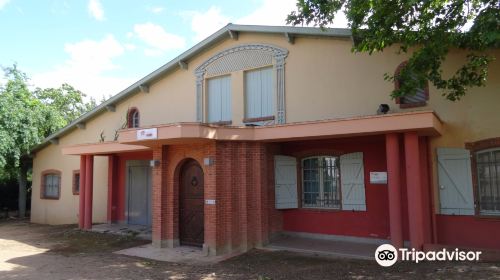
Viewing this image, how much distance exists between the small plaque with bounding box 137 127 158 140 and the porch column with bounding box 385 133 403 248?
5485mm

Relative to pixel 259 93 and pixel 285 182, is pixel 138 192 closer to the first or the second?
pixel 259 93

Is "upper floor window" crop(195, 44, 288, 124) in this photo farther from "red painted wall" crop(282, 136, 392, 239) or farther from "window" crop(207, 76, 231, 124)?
"red painted wall" crop(282, 136, 392, 239)

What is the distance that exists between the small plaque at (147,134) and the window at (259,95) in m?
3.34

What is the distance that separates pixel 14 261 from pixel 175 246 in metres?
3.84

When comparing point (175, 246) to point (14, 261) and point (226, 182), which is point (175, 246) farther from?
point (14, 261)

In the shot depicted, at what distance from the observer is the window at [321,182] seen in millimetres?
11297

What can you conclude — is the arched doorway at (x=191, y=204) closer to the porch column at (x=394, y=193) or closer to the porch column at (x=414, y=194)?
the porch column at (x=394, y=193)

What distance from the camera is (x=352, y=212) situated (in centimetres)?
1091

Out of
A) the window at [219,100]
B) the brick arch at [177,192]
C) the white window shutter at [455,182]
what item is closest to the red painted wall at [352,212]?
the white window shutter at [455,182]

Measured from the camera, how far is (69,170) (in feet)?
57.4

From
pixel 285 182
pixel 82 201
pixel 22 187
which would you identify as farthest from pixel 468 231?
pixel 22 187

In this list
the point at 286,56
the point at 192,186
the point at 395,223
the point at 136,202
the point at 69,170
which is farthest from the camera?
the point at 69,170

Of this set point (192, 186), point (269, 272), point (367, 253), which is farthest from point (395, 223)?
point (192, 186)

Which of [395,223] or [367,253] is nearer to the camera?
[395,223]
